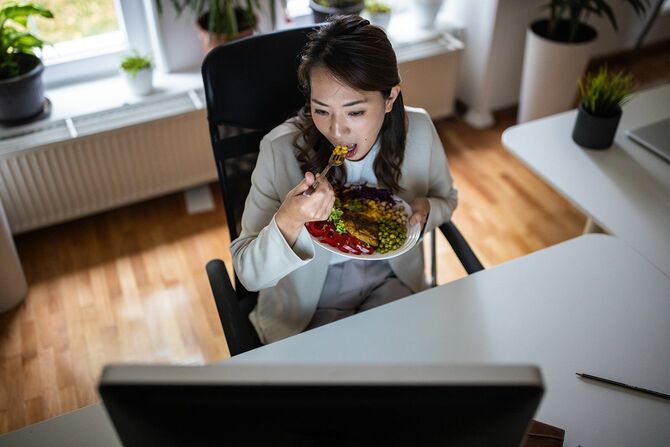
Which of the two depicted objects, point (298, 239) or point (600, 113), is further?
point (600, 113)

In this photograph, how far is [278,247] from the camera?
1.23 metres

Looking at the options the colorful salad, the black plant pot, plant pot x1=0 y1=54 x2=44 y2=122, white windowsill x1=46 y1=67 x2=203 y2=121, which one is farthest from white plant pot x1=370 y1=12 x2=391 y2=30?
the colorful salad

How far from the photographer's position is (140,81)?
247 cm

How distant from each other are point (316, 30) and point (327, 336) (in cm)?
66

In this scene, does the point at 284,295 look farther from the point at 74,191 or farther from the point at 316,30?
the point at 74,191

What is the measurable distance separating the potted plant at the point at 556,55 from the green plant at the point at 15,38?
6.54 feet

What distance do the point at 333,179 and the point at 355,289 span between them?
0.91ft

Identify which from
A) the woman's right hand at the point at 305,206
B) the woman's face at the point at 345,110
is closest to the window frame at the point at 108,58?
the woman's face at the point at 345,110

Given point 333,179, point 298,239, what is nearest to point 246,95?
point 333,179

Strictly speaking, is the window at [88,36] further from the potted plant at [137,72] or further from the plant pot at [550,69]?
the plant pot at [550,69]

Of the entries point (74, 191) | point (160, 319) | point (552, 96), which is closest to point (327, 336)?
point (160, 319)

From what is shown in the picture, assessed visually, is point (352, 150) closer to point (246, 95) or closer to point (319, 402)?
point (246, 95)

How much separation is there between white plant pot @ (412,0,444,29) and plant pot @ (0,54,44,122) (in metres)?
1.63

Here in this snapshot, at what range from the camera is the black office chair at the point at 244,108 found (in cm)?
133
